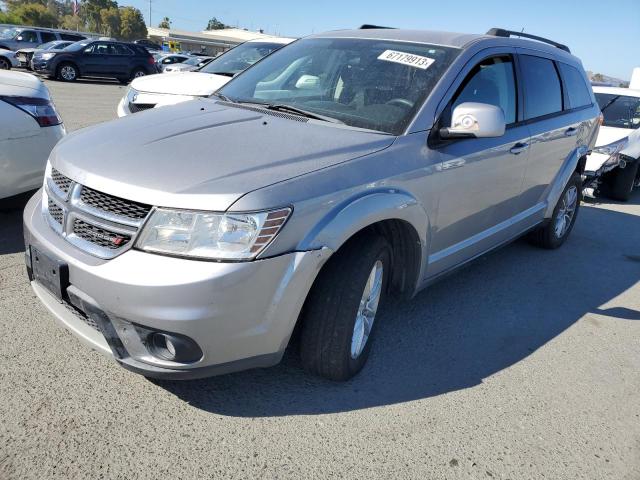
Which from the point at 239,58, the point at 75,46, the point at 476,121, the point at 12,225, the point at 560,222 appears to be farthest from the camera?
the point at 75,46

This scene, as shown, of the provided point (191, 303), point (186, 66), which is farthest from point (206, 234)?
point (186, 66)

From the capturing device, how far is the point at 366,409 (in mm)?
2656

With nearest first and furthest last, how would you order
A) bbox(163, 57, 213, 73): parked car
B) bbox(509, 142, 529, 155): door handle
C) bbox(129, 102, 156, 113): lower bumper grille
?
bbox(509, 142, 529, 155): door handle
bbox(129, 102, 156, 113): lower bumper grille
bbox(163, 57, 213, 73): parked car

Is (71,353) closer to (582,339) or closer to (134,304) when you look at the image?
(134,304)

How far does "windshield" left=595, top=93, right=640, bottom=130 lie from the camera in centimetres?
866

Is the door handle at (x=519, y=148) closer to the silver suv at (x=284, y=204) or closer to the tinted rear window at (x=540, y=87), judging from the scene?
the silver suv at (x=284, y=204)

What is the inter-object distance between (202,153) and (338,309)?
949 millimetres

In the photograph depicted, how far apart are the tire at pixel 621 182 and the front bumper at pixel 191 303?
24.7ft

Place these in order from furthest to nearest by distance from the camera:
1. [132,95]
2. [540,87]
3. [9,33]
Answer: [9,33] < [132,95] < [540,87]

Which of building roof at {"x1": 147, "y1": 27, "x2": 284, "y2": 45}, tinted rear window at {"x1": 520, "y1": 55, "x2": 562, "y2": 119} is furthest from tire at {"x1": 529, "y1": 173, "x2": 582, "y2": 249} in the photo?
building roof at {"x1": 147, "y1": 27, "x2": 284, "y2": 45}

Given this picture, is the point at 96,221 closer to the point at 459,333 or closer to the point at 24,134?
the point at 24,134

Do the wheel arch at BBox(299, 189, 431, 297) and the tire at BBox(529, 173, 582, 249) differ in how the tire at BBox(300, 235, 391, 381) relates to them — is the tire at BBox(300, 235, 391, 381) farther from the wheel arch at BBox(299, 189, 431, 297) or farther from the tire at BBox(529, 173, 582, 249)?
the tire at BBox(529, 173, 582, 249)

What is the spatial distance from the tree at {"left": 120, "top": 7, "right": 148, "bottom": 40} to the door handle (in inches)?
3752

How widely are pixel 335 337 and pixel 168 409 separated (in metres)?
0.85
